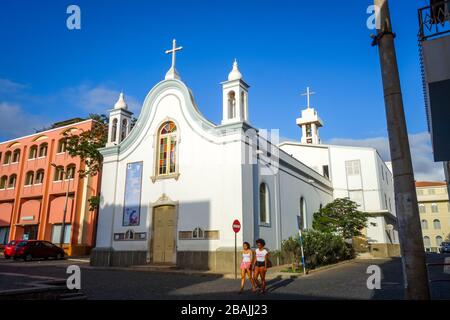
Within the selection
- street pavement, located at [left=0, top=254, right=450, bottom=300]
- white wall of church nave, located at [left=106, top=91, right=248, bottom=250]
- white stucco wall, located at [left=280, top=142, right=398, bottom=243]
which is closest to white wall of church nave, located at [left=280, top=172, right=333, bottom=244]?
white stucco wall, located at [left=280, top=142, right=398, bottom=243]

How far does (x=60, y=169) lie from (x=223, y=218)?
24197 mm

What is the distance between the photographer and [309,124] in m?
40.0

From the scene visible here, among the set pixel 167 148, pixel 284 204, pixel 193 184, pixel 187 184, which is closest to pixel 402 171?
pixel 193 184

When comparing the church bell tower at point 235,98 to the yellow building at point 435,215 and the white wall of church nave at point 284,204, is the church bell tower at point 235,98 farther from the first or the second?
the yellow building at point 435,215

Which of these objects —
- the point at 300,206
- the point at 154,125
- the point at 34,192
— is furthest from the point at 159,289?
the point at 34,192

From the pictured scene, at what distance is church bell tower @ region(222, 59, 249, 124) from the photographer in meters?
17.3

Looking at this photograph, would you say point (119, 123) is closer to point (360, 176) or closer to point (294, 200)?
point (294, 200)

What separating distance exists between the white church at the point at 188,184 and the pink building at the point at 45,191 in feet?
45.0

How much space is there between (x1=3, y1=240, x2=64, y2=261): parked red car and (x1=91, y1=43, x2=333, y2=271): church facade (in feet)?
28.6

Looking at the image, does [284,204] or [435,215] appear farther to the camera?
[435,215]

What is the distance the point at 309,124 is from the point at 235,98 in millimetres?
24145

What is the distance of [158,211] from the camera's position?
18672 millimetres

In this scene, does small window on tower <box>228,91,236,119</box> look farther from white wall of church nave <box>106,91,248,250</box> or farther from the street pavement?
the street pavement
